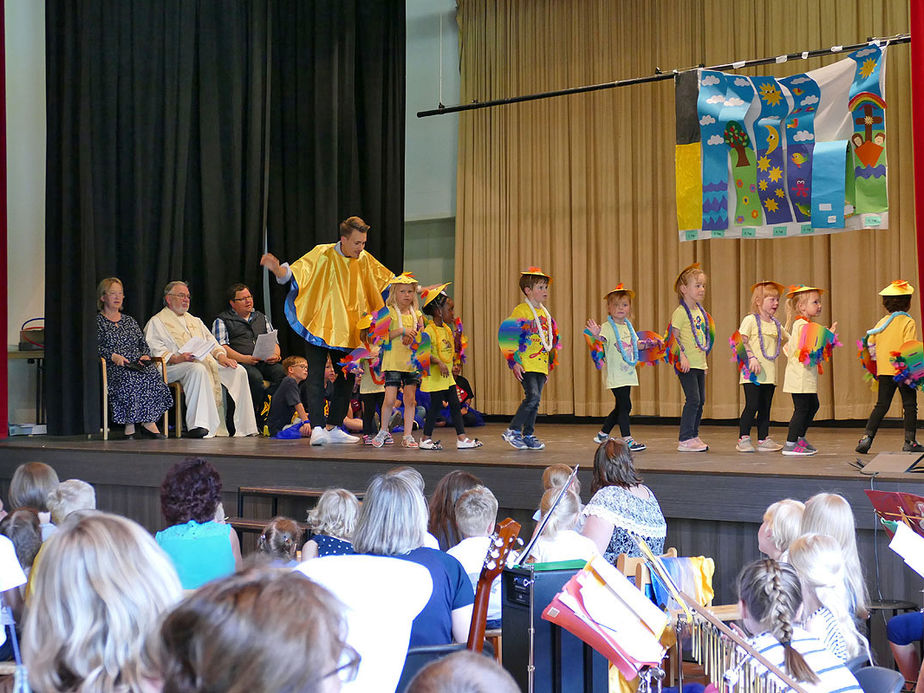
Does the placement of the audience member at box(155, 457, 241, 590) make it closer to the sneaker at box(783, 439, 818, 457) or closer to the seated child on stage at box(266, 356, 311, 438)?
the sneaker at box(783, 439, 818, 457)

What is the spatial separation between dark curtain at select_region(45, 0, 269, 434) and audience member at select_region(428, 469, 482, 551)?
4.55 metres

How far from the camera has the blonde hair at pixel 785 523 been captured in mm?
3490

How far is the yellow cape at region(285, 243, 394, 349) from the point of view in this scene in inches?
289

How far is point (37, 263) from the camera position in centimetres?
867

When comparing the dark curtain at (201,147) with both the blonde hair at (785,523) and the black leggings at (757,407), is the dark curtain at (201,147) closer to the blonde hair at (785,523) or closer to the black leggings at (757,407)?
the black leggings at (757,407)

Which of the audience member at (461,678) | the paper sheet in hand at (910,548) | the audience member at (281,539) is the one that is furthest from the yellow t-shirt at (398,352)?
the audience member at (461,678)

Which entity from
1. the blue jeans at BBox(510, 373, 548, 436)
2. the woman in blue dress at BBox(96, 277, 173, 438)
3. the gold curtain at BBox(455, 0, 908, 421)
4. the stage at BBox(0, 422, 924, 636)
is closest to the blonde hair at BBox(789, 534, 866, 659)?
the stage at BBox(0, 422, 924, 636)

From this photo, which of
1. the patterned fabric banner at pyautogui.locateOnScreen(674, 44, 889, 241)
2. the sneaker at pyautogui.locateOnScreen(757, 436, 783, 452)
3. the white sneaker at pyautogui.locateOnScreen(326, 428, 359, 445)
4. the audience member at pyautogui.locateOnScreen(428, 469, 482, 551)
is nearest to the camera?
the audience member at pyautogui.locateOnScreen(428, 469, 482, 551)

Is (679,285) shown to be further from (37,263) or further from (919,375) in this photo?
(37,263)

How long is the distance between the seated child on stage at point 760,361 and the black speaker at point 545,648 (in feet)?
13.5

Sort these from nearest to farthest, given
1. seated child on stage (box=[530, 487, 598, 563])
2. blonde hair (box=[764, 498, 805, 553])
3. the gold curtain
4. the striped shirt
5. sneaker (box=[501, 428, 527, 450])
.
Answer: the striped shirt → seated child on stage (box=[530, 487, 598, 563]) → blonde hair (box=[764, 498, 805, 553]) → sneaker (box=[501, 428, 527, 450]) → the gold curtain

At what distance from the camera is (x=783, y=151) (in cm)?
803

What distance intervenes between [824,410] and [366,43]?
20.1 feet

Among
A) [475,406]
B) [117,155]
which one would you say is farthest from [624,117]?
[117,155]
